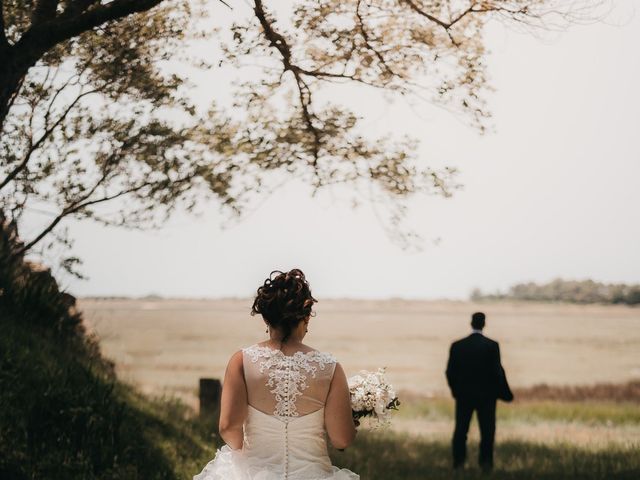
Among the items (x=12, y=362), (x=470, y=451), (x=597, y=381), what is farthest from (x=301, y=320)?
(x=597, y=381)

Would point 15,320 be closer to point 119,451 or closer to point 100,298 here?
point 100,298

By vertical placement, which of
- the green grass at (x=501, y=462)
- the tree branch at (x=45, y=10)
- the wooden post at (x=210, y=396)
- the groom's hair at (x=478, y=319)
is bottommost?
the green grass at (x=501, y=462)

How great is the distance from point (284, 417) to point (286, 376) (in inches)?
13.3

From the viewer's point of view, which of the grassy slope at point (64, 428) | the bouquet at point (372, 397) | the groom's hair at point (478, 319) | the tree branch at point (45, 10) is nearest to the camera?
the bouquet at point (372, 397)

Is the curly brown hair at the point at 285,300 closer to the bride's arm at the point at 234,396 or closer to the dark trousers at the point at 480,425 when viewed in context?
the bride's arm at the point at 234,396

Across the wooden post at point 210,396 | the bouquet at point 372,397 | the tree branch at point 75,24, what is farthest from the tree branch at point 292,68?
the bouquet at point 372,397

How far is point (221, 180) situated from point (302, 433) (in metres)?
9.64

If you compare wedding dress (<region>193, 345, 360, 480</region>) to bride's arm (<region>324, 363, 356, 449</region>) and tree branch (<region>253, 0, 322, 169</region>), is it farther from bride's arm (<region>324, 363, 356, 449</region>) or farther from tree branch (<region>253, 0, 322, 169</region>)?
tree branch (<region>253, 0, 322, 169</region>)

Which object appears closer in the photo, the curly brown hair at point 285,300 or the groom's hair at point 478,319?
the curly brown hair at point 285,300

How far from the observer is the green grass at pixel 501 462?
1323 cm

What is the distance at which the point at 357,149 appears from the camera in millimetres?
14117

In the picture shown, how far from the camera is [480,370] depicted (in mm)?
12945

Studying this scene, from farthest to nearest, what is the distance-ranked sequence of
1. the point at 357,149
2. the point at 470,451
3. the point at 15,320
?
1. the point at 470,451
2. the point at 357,149
3. the point at 15,320

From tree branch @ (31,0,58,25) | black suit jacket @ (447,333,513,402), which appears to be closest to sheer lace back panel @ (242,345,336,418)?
black suit jacket @ (447,333,513,402)
